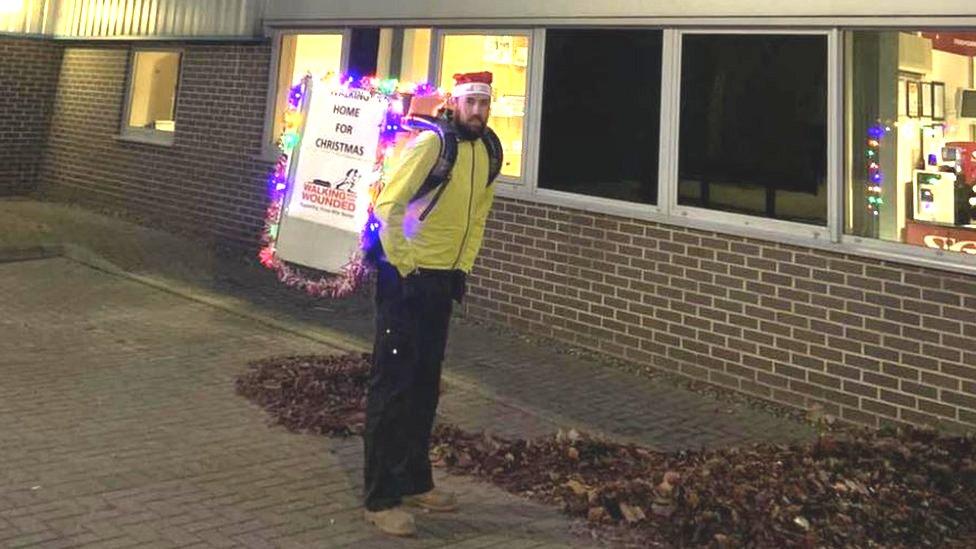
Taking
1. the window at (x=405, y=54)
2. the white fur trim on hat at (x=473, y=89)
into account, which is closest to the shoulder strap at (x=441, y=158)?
the white fur trim on hat at (x=473, y=89)

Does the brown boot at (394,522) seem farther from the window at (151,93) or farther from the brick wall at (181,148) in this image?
the window at (151,93)

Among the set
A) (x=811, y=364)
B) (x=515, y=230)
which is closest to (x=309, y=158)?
(x=515, y=230)

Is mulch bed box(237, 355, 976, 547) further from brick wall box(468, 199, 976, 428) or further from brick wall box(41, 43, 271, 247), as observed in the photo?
brick wall box(41, 43, 271, 247)

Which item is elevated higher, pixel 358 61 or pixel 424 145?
Answer: pixel 358 61

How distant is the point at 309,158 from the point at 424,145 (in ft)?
6.79

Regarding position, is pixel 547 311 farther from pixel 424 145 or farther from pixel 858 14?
pixel 424 145

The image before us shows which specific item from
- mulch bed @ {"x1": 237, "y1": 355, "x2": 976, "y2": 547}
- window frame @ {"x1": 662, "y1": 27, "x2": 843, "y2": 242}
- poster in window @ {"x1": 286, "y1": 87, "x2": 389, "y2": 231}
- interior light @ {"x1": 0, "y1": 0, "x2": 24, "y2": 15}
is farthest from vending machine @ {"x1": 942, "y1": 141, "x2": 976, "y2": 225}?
interior light @ {"x1": 0, "y1": 0, "x2": 24, "y2": 15}

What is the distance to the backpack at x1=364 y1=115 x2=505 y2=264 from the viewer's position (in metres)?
4.19

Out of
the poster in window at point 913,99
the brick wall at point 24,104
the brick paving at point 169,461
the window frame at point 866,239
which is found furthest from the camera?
the brick wall at point 24,104

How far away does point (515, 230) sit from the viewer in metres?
8.27

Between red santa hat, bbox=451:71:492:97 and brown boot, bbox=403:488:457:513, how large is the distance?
1884 mm

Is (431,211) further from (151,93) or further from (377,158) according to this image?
(151,93)

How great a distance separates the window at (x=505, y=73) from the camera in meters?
8.33

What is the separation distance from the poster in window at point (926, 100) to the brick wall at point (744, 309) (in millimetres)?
1021
